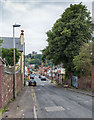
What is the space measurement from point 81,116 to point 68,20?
24625 mm

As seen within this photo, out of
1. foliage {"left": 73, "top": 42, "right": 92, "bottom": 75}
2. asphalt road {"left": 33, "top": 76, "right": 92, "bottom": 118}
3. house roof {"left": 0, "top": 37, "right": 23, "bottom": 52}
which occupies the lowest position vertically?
asphalt road {"left": 33, "top": 76, "right": 92, "bottom": 118}

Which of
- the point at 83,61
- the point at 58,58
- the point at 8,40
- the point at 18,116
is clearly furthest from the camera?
the point at 8,40

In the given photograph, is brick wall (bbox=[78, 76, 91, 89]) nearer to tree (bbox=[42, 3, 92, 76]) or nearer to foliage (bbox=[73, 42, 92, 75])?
foliage (bbox=[73, 42, 92, 75])

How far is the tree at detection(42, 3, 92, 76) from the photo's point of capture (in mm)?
28938

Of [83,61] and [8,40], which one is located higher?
[8,40]

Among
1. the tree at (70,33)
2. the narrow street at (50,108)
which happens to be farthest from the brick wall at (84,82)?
the narrow street at (50,108)

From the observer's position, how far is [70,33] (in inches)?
1131

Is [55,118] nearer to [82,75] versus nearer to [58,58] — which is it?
[82,75]

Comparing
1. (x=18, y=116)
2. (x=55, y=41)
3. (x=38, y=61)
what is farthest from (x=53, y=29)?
(x=38, y=61)

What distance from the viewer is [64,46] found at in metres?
30.8

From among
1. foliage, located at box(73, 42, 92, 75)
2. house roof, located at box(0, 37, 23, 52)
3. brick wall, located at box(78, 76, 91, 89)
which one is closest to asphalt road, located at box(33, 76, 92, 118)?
foliage, located at box(73, 42, 92, 75)

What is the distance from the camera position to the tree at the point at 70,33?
94.9 ft

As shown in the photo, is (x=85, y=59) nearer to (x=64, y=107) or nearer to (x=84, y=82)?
(x=84, y=82)

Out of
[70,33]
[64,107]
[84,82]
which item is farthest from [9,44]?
[64,107]
